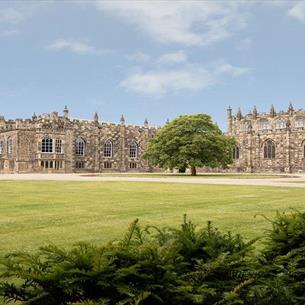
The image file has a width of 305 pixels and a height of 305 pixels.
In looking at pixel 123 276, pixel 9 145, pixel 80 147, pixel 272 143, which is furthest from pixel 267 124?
pixel 123 276

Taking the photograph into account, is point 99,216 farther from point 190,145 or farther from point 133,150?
point 133,150

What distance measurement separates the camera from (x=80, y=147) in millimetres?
77812

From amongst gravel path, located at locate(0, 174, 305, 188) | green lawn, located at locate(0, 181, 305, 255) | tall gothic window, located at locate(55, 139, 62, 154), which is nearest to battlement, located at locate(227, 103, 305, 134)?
tall gothic window, located at locate(55, 139, 62, 154)

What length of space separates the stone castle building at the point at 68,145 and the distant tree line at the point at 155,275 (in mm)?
65733

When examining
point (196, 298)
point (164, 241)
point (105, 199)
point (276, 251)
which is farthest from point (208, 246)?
point (105, 199)

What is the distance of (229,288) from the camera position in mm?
3680

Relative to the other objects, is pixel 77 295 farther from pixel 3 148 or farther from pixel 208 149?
pixel 3 148

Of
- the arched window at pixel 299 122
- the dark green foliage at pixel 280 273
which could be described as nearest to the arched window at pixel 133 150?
the arched window at pixel 299 122

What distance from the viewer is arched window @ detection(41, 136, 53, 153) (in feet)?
229

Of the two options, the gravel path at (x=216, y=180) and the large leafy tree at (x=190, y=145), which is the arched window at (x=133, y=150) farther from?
the gravel path at (x=216, y=180)

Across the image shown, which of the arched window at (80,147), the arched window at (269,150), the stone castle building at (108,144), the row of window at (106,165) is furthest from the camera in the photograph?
the arched window at (269,150)

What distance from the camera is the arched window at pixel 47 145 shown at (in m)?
69.8

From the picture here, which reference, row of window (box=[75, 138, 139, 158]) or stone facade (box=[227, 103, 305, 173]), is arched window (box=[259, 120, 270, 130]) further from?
row of window (box=[75, 138, 139, 158])

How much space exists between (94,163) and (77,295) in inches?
3001
